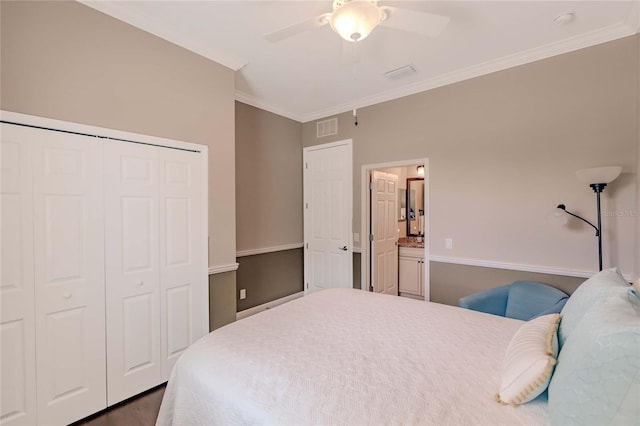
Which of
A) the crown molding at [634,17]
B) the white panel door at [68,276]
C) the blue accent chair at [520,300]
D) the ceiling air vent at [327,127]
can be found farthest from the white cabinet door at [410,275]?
the white panel door at [68,276]

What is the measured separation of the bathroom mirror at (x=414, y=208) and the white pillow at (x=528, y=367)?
3.89 metres

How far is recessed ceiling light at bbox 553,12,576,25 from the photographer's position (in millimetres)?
2121

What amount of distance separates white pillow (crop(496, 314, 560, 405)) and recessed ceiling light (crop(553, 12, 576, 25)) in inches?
89.4

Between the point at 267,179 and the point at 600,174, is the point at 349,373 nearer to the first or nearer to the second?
the point at 600,174

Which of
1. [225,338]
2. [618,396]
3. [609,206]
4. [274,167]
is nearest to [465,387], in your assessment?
[618,396]

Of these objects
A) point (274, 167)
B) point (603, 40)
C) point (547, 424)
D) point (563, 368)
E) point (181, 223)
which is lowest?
point (547, 424)

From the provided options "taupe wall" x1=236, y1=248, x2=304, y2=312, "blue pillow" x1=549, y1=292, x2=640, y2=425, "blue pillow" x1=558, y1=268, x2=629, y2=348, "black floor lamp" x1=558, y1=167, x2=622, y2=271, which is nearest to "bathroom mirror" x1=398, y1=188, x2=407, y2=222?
"taupe wall" x1=236, y1=248, x2=304, y2=312

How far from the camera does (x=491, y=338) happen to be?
5.08 feet

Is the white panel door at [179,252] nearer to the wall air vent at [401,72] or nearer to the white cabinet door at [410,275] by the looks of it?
the wall air vent at [401,72]

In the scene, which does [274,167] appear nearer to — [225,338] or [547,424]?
[225,338]

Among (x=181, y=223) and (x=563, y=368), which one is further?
(x=181, y=223)

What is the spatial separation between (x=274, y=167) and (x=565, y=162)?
10.4 feet

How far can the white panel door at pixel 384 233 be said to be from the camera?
393 cm

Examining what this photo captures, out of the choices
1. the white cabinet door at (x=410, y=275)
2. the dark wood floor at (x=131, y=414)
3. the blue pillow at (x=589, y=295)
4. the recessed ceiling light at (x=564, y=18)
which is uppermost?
the recessed ceiling light at (x=564, y=18)
